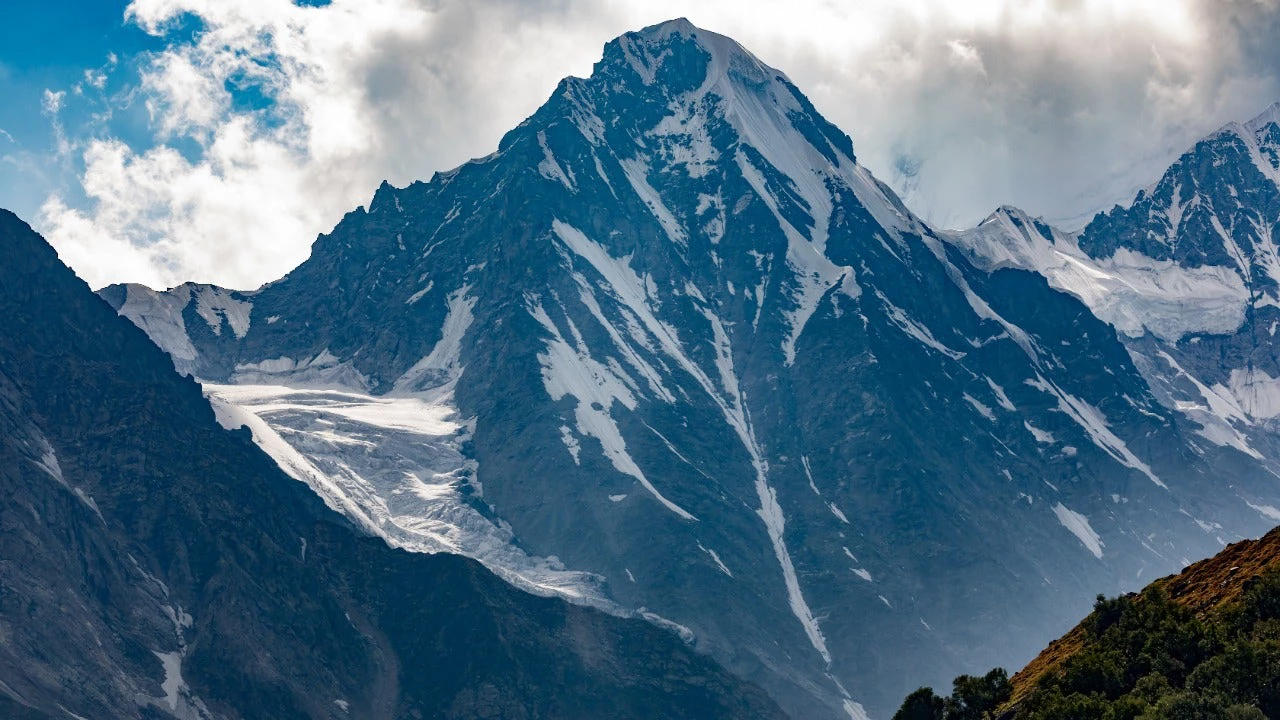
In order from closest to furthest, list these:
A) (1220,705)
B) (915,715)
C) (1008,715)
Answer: (1220,705), (1008,715), (915,715)

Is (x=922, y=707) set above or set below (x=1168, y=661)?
below

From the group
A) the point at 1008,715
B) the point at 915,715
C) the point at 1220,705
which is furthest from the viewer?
the point at 915,715

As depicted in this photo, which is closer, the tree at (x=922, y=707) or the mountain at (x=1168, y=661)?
the mountain at (x=1168, y=661)

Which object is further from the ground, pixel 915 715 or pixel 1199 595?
pixel 1199 595

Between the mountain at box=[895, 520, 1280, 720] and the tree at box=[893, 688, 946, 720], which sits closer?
the mountain at box=[895, 520, 1280, 720]

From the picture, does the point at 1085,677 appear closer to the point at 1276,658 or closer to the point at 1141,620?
the point at 1141,620

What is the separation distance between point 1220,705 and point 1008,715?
29.2 meters

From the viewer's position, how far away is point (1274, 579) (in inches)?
5027

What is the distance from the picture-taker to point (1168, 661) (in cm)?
12850

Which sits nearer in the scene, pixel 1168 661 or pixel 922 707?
pixel 1168 661

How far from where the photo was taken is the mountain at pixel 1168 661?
380 ft

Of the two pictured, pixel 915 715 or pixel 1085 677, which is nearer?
pixel 1085 677

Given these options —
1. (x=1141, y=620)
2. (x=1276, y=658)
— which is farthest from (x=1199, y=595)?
(x=1276, y=658)

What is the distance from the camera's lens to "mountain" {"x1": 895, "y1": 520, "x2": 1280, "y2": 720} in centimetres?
11581
